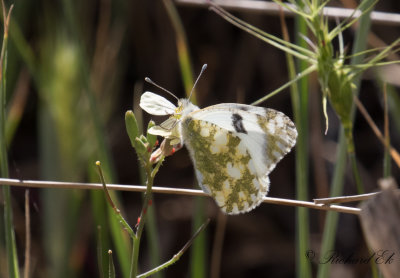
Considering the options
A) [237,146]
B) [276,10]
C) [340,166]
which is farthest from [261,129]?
[276,10]

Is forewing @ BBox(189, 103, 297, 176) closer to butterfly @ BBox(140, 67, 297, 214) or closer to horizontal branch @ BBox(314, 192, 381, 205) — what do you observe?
butterfly @ BBox(140, 67, 297, 214)

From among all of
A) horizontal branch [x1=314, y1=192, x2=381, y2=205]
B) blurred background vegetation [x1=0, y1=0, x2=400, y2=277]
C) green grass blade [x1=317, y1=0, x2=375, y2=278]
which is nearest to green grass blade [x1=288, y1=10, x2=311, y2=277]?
green grass blade [x1=317, y1=0, x2=375, y2=278]

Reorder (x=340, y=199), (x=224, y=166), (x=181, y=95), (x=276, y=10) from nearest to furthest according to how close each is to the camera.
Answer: (x=340, y=199), (x=224, y=166), (x=276, y=10), (x=181, y=95)

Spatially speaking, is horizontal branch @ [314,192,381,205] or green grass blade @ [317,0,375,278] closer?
horizontal branch @ [314,192,381,205]

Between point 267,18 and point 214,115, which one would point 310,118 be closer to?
point 267,18

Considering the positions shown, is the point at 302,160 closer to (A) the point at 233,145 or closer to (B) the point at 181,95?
(A) the point at 233,145

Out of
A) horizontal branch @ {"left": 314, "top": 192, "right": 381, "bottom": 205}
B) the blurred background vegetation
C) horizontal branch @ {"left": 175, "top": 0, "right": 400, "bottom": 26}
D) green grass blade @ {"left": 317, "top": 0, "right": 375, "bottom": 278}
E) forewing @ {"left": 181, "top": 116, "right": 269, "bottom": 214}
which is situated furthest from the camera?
the blurred background vegetation
